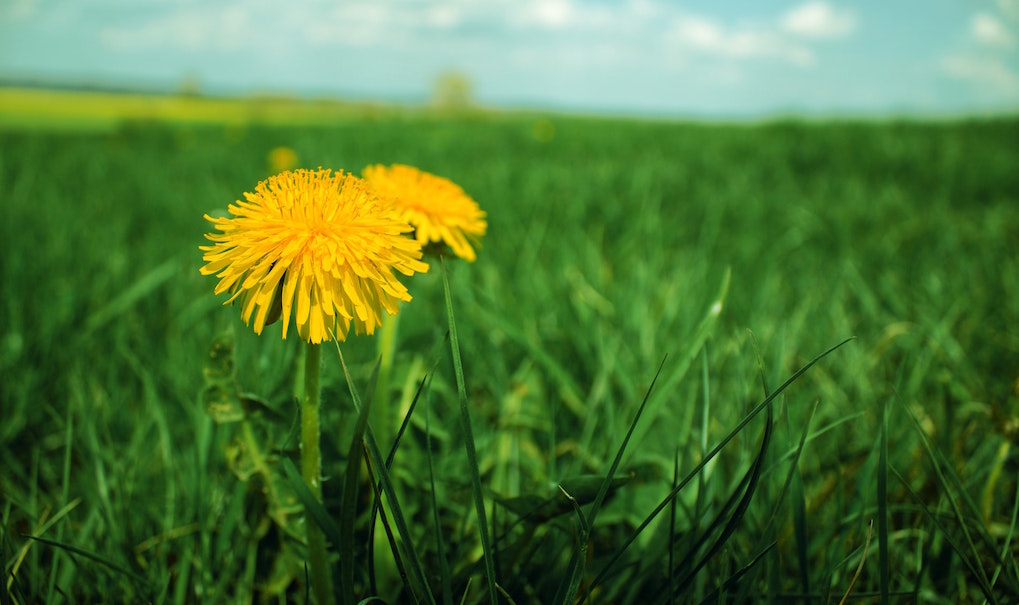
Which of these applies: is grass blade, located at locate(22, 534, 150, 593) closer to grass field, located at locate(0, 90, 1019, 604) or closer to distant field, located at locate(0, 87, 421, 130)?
grass field, located at locate(0, 90, 1019, 604)

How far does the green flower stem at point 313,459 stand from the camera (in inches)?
31.6

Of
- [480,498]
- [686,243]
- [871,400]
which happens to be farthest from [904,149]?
[480,498]

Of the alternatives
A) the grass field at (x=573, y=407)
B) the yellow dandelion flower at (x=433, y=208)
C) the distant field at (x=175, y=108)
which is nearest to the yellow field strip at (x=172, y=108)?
the distant field at (x=175, y=108)

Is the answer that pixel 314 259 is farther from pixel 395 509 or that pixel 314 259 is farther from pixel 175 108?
pixel 175 108

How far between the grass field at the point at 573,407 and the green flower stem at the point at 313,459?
0.07 meters

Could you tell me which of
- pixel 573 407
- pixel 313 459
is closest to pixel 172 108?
pixel 573 407

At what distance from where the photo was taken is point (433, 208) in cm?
98

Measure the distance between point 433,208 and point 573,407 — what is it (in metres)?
0.85

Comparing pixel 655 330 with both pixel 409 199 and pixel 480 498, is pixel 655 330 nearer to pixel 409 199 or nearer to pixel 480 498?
pixel 409 199

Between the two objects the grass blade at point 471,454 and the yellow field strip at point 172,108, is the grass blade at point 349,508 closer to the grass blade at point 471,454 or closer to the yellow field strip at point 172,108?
the grass blade at point 471,454

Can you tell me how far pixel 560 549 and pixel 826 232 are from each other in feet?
9.42

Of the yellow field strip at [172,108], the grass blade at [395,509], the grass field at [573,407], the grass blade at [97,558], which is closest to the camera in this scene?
the grass blade at [395,509]

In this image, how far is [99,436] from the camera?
149cm

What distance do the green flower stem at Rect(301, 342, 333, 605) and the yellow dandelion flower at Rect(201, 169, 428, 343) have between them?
0.25ft
